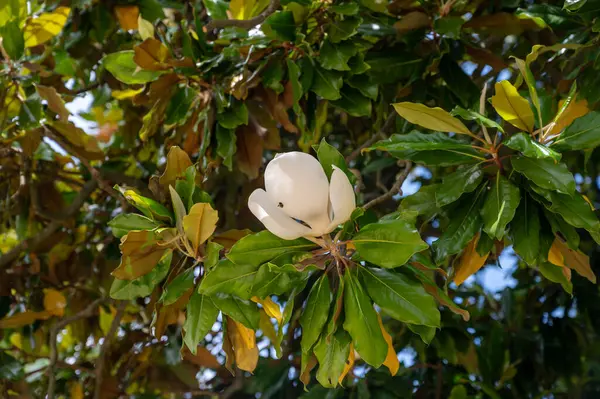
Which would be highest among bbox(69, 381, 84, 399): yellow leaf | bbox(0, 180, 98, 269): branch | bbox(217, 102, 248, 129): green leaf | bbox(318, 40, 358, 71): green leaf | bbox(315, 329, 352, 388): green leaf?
bbox(318, 40, 358, 71): green leaf

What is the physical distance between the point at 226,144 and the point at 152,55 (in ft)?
0.82

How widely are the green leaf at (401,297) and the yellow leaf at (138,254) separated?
0.36 meters

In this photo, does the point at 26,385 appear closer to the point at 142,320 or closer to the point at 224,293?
the point at 142,320

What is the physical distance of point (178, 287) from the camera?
4.50ft

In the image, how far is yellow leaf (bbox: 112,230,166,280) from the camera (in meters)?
1.32

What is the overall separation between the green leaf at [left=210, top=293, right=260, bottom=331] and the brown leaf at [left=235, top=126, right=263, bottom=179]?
53cm

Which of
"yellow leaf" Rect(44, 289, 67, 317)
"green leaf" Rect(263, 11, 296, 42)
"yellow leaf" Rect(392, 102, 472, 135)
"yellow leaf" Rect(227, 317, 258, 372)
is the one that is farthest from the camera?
"yellow leaf" Rect(44, 289, 67, 317)

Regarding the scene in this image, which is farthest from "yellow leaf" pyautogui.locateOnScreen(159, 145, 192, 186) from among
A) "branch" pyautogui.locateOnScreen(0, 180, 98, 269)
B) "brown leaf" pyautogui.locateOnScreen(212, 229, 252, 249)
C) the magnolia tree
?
"branch" pyautogui.locateOnScreen(0, 180, 98, 269)

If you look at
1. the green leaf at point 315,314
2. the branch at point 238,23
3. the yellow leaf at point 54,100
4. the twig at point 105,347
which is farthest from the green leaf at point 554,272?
the yellow leaf at point 54,100

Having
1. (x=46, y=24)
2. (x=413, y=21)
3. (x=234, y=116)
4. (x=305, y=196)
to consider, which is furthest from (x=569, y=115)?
(x=46, y=24)

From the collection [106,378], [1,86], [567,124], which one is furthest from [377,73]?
[106,378]

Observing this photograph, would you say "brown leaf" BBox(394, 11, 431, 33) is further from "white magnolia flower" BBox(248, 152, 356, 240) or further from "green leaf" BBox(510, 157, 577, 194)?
"white magnolia flower" BBox(248, 152, 356, 240)

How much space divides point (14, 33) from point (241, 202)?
0.76 meters

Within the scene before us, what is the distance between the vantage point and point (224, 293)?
4.05ft
